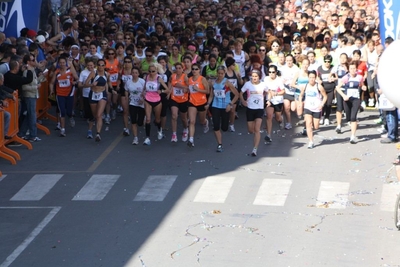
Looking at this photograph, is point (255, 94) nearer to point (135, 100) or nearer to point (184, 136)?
point (184, 136)

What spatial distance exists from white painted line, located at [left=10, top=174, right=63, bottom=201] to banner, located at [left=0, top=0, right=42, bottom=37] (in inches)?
253

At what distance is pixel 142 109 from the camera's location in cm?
2014

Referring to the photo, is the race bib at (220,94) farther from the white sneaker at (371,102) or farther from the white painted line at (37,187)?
the white sneaker at (371,102)

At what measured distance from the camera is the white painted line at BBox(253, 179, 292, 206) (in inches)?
617

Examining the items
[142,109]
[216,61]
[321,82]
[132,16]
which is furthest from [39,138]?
[132,16]

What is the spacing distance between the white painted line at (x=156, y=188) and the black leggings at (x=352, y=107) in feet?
15.5

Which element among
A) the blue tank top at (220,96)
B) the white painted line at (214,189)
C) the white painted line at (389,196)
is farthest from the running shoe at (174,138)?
the white painted line at (389,196)

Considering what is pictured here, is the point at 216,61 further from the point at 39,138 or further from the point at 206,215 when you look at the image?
the point at 206,215

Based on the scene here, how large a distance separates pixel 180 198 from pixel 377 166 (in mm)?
4190

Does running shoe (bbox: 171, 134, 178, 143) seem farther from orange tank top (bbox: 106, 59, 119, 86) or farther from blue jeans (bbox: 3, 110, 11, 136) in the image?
blue jeans (bbox: 3, 110, 11, 136)

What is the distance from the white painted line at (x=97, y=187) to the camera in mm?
16062

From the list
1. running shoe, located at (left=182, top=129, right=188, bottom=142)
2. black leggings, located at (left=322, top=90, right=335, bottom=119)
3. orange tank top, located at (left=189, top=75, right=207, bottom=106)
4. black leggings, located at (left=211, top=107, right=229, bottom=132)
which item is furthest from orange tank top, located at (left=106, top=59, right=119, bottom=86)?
black leggings, located at (left=322, top=90, right=335, bottom=119)

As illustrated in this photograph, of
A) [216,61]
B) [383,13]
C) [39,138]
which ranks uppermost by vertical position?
[383,13]

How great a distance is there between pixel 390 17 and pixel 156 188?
19.2ft
